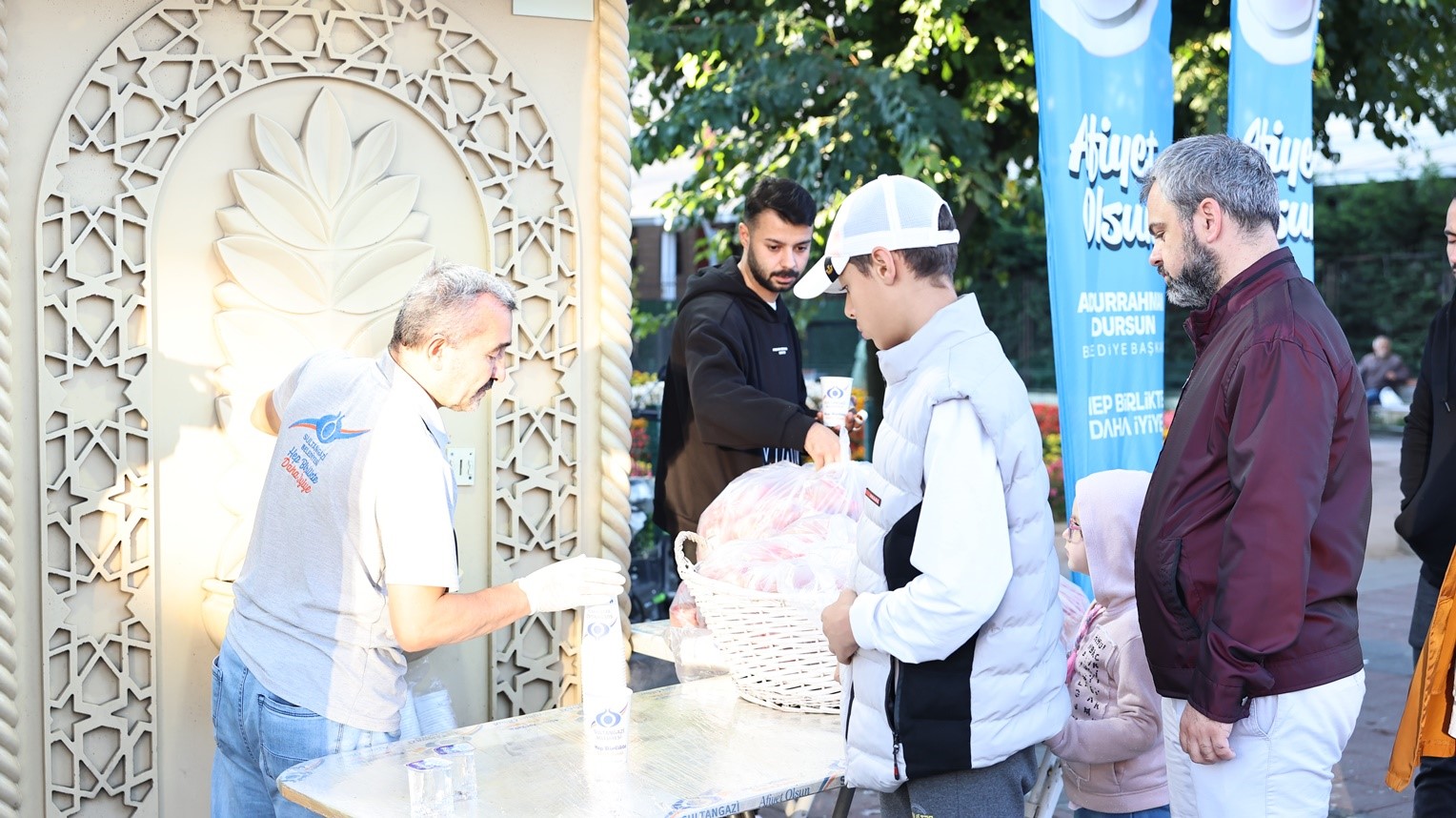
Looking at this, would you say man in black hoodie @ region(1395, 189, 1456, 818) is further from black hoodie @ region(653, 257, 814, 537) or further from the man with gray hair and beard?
black hoodie @ region(653, 257, 814, 537)

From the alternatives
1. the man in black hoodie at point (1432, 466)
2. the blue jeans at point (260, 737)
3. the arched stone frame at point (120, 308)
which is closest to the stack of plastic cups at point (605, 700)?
the blue jeans at point (260, 737)

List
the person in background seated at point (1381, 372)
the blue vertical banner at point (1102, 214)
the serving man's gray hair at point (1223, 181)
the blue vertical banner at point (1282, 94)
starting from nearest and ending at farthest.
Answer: the serving man's gray hair at point (1223, 181) < the blue vertical banner at point (1102, 214) < the blue vertical banner at point (1282, 94) < the person in background seated at point (1381, 372)

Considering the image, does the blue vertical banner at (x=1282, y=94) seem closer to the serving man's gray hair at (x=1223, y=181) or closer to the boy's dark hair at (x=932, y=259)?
the serving man's gray hair at (x=1223, y=181)

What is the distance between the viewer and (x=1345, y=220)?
21.5 meters

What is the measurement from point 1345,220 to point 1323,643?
2158 cm

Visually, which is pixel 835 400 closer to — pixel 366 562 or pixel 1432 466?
pixel 366 562

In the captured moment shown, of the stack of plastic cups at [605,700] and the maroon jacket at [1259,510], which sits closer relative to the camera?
the maroon jacket at [1259,510]

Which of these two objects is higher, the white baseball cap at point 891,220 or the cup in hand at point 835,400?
the white baseball cap at point 891,220

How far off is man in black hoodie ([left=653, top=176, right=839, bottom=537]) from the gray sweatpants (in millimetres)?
1611

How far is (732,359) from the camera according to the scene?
152 inches

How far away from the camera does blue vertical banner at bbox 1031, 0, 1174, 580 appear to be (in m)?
4.29

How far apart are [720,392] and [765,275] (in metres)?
0.45

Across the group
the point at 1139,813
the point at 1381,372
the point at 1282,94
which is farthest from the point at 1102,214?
the point at 1381,372

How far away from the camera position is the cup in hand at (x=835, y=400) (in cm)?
343
